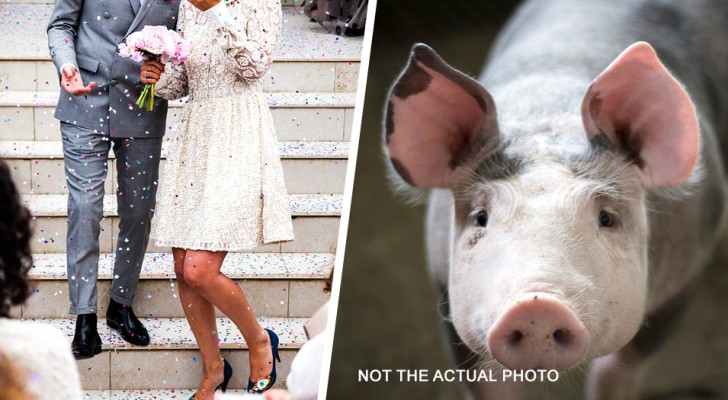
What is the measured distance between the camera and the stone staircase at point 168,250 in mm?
2545

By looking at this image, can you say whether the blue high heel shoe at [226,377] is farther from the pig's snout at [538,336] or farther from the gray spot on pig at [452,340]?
the pig's snout at [538,336]

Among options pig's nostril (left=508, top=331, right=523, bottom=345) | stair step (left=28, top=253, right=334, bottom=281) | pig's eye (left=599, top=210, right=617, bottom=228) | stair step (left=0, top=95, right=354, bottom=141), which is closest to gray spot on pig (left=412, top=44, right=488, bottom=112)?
pig's eye (left=599, top=210, right=617, bottom=228)

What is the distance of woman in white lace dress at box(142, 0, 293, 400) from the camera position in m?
2.14

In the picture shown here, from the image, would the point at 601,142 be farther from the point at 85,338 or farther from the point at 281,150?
the point at 281,150

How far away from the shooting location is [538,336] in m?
1.32

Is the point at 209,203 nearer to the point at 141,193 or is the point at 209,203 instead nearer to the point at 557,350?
the point at 141,193

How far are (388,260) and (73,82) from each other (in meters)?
1.09

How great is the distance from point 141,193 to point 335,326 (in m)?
1.04

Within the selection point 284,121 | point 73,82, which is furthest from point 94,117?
point 284,121

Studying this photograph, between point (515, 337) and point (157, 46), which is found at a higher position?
point (157, 46)

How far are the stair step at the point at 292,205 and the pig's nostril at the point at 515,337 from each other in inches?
62.7

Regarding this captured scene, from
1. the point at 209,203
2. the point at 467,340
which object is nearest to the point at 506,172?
the point at 467,340

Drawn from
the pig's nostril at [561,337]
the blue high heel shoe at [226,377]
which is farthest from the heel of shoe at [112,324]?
the pig's nostril at [561,337]

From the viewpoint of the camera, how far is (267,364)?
2.34 metres
